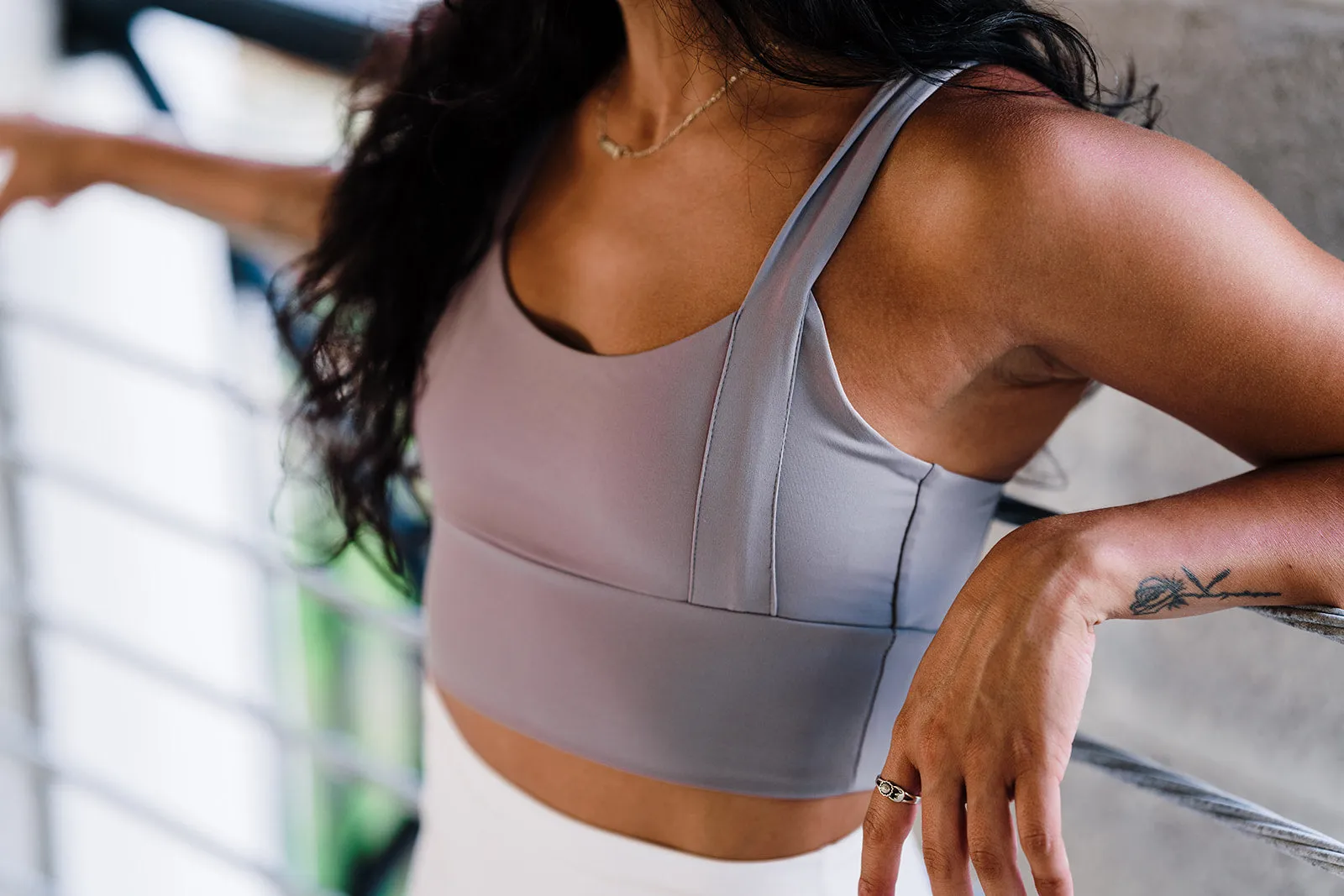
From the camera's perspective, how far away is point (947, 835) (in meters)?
0.63

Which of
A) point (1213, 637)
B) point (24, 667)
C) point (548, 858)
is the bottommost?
point (24, 667)

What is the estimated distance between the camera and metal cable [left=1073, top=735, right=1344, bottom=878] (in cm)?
66

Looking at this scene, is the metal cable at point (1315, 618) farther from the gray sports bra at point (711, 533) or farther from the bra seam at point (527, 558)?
the bra seam at point (527, 558)

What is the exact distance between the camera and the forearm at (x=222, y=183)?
1259 mm

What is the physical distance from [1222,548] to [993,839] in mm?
226

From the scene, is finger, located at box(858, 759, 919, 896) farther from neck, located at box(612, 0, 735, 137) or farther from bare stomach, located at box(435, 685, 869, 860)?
neck, located at box(612, 0, 735, 137)

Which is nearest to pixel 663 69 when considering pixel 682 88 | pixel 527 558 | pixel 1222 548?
pixel 682 88

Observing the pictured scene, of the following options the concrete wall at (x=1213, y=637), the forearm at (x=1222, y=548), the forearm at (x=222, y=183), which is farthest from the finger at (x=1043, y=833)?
the forearm at (x=222, y=183)

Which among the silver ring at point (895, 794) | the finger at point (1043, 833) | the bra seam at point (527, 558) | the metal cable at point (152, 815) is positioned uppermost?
the finger at point (1043, 833)

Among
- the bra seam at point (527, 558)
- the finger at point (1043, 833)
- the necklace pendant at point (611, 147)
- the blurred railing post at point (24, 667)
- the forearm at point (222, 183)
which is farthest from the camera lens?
the blurred railing post at point (24, 667)

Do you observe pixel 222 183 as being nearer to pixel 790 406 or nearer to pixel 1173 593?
pixel 790 406

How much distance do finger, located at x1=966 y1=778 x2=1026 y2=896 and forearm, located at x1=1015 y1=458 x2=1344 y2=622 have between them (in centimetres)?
12

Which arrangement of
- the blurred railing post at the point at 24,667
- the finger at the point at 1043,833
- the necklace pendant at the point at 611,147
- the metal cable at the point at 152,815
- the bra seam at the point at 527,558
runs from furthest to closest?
1. the blurred railing post at the point at 24,667
2. the metal cable at the point at 152,815
3. the necklace pendant at the point at 611,147
4. the bra seam at the point at 527,558
5. the finger at the point at 1043,833

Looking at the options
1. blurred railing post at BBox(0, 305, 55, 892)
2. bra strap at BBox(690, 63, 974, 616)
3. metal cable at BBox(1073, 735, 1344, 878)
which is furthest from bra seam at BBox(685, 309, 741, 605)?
blurred railing post at BBox(0, 305, 55, 892)
